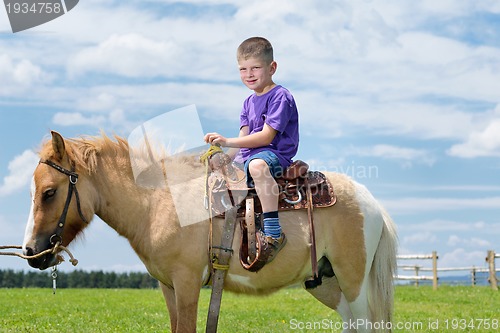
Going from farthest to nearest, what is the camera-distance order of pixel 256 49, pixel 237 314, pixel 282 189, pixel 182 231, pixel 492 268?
1. pixel 492 268
2. pixel 237 314
3. pixel 282 189
4. pixel 256 49
5. pixel 182 231

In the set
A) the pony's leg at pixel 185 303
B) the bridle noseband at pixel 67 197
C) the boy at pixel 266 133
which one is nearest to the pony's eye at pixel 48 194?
the bridle noseband at pixel 67 197

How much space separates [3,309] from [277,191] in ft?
31.7

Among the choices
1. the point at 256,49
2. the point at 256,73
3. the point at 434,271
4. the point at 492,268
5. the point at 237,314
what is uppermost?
the point at 256,49

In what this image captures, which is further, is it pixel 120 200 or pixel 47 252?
pixel 120 200

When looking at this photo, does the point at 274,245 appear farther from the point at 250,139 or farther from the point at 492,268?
the point at 492,268

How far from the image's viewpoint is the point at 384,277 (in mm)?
6312

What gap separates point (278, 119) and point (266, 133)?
0.58 ft

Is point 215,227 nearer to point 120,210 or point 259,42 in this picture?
point 120,210

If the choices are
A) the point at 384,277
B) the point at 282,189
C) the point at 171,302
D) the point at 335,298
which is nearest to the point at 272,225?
the point at 282,189

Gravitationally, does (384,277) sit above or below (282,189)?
below

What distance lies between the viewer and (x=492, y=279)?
24047 mm

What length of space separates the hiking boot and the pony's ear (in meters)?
2.05

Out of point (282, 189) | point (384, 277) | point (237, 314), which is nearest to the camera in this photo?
point (282, 189)

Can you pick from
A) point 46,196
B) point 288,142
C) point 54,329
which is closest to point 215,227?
point 288,142
